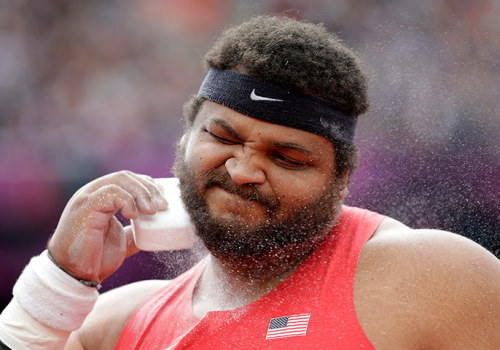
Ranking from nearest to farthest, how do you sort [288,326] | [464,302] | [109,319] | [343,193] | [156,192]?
1. [464,302]
2. [288,326]
3. [343,193]
4. [156,192]
5. [109,319]

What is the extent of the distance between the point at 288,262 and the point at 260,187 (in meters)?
0.31

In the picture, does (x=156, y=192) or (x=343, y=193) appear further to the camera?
(x=156, y=192)

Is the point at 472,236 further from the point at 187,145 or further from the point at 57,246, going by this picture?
the point at 57,246

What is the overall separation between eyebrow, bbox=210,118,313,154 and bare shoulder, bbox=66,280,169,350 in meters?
0.88

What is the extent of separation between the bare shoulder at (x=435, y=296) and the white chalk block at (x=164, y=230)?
755mm

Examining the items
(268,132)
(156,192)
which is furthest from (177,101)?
(268,132)

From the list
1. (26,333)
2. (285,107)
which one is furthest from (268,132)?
(26,333)

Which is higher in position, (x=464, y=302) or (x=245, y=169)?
(x=245, y=169)

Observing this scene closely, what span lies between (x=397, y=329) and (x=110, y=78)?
180 inches

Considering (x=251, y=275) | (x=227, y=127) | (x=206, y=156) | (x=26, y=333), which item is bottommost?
(x=26, y=333)

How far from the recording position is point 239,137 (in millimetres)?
2111

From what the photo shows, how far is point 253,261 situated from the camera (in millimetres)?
2137

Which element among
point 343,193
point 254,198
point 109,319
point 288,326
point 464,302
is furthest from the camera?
point 109,319

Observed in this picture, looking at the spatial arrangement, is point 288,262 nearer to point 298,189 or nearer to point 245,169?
point 298,189
